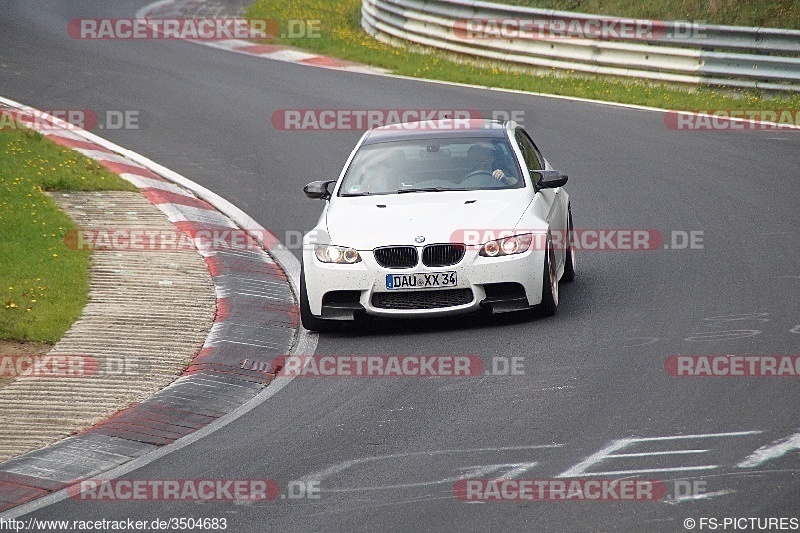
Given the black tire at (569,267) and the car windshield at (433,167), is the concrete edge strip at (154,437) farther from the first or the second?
the black tire at (569,267)

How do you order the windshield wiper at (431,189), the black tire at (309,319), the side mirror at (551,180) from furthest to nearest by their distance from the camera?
the windshield wiper at (431,189)
the side mirror at (551,180)
the black tire at (309,319)

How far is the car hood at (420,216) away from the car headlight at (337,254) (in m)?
0.05

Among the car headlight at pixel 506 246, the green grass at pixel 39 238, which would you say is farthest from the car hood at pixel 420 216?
the green grass at pixel 39 238

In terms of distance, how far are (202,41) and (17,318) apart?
1980cm

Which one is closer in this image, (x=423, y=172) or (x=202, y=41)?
(x=423, y=172)

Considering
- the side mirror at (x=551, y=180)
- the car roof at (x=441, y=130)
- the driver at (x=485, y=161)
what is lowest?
the side mirror at (x=551, y=180)

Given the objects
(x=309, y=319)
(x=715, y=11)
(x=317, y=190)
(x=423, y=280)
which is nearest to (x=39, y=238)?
(x=317, y=190)

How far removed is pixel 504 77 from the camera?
79.1 feet

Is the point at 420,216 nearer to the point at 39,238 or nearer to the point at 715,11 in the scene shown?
the point at 39,238

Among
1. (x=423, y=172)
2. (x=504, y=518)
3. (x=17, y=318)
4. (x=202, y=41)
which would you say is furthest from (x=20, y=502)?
(x=202, y=41)

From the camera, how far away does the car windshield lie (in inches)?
447

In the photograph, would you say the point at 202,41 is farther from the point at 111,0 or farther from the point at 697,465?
the point at 697,465

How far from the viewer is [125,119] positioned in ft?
65.6

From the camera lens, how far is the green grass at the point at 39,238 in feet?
35.1
